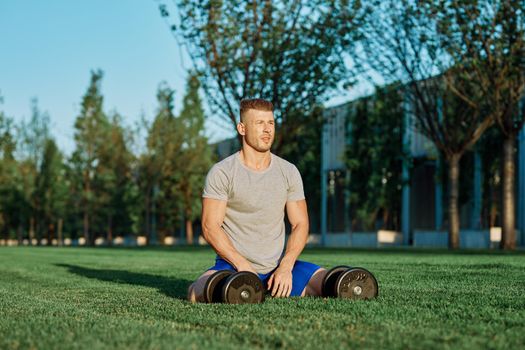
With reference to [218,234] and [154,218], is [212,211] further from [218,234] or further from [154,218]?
[154,218]

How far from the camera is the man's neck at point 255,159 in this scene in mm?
6254

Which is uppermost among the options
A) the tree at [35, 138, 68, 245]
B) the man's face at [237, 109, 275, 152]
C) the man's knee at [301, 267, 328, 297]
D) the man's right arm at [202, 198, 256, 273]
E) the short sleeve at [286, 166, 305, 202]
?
the tree at [35, 138, 68, 245]

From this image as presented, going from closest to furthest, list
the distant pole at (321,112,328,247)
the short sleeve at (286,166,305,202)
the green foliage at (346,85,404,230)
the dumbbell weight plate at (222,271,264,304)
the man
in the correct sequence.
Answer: the dumbbell weight plate at (222,271,264,304), the man, the short sleeve at (286,166,305,202), the green foliage at (346,85,404,230), the distant pole at (321,112,328,247)

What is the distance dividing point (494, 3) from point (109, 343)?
21.6 metres

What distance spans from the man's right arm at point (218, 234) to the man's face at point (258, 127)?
56 cm

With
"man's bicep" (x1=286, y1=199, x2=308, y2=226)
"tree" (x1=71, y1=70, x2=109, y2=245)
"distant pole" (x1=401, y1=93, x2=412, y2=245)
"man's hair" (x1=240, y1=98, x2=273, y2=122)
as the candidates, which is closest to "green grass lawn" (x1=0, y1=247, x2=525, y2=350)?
"man's bicep" (x1=286, y1=199, x2=308, y2=226)

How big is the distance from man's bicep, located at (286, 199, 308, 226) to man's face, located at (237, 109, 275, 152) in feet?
1.91

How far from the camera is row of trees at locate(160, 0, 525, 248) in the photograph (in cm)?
2334

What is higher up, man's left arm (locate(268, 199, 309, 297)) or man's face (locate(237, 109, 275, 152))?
man's face (locate(237, 109, 275, 152))

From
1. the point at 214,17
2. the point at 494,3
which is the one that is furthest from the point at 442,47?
the point at 214,17

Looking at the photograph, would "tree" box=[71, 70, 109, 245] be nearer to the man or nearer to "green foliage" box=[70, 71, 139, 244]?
"green foliage" box=[70, 71, 139, 244]

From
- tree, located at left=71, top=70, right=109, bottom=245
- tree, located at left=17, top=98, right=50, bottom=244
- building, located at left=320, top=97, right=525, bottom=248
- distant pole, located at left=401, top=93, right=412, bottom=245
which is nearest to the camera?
building, located at left=320, top=97, right=525, bottom=248

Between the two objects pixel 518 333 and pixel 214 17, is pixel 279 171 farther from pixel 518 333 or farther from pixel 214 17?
pixel 214 17

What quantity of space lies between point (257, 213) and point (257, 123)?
2.43 ft
